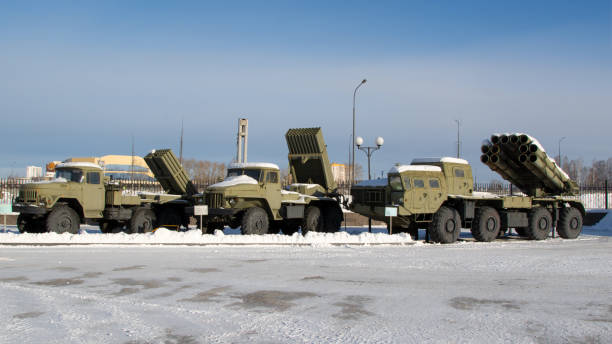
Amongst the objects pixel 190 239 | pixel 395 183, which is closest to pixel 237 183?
pixel 190 239

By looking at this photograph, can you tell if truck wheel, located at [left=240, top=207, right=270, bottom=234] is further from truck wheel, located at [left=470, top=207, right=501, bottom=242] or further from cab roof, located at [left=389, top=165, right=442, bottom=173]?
truck wheel, located at [left=470, top=207, right=501, bottom=242]

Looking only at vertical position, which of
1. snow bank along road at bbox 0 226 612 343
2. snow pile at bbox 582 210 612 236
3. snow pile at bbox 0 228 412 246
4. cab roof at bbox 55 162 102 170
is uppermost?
cab roof at bbox 55 162 102 170

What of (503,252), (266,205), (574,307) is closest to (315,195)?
(266,205)

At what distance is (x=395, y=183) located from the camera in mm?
18375

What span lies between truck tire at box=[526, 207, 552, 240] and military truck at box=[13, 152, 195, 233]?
41.4 ft

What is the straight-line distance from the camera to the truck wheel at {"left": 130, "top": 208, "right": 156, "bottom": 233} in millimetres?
19719

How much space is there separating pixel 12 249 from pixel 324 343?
1196 centimetres

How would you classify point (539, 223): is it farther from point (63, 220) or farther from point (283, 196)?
point (63, 220)

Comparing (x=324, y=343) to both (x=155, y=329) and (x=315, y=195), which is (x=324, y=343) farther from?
(x=315, y=195)

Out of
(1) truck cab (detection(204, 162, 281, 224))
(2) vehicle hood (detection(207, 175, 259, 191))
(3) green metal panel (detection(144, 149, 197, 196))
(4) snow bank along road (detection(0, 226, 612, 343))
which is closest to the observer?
(4) snow bank along road (detection(0, 226, 612, 343))

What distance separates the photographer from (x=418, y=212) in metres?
18.2

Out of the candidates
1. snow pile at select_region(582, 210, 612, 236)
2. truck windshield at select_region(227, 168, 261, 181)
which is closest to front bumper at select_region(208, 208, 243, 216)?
truck windshield at select_region(227, 168, 261, 181)

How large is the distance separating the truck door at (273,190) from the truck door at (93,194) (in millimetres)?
5625

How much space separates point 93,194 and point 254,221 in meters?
5.60
